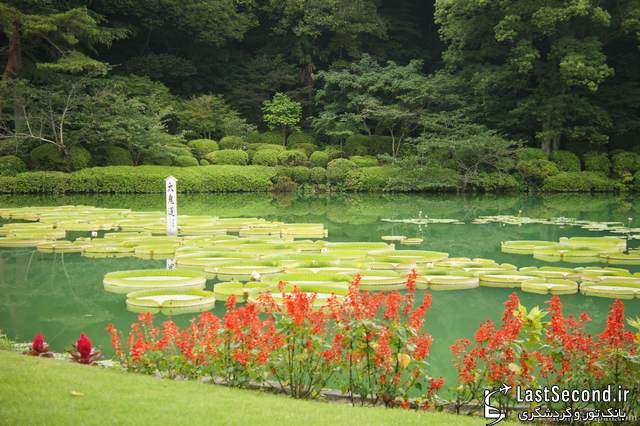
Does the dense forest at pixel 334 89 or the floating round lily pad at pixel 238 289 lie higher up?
the dense forest at pixel 334 89

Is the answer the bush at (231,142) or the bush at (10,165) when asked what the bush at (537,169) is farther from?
the bush at (10,165)

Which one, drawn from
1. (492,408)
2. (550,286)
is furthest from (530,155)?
(492,408)

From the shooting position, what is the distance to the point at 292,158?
31.4 meters

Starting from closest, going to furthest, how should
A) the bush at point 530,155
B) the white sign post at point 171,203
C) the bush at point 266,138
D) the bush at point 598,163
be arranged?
the white sign post at point 171,203
the bush at point 530,155
the bush at point 598,163
the bush at point 266,138

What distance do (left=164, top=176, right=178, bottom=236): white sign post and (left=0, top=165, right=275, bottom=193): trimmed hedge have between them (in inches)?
549

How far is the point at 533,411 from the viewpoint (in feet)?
14.6

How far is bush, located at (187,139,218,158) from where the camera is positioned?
31422mm

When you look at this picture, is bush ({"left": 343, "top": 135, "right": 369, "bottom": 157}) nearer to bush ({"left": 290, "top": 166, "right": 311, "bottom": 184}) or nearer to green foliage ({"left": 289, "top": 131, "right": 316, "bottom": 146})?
green foliage ({"left": 289, "top": 131, "right": 316, "bottom": 146})

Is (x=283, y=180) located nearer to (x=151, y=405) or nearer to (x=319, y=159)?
(x=319, y=159)

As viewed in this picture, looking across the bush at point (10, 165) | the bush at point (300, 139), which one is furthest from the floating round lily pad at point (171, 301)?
the bush at point (300, 139)

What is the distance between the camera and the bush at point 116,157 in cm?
2842

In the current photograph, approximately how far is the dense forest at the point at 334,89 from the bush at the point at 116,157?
6 centimetres

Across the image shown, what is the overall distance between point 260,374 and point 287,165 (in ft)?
87.1

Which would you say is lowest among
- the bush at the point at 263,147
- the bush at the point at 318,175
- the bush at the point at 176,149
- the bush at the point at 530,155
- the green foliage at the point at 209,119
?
the bush at the point at 318,175
